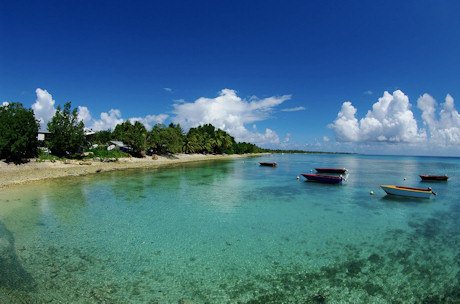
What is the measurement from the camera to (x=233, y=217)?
14203 millimetres

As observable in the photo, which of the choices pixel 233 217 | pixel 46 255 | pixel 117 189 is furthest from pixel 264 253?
pixel 117 189

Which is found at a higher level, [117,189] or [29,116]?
[29,116]

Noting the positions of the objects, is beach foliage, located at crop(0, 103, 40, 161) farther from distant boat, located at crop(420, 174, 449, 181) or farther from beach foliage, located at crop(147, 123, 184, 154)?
distant boat, located at crop(420, 174, 449, 181)

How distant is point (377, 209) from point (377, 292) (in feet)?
39.9

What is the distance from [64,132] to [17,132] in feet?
26.3

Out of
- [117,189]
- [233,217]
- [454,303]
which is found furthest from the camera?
[117,189]

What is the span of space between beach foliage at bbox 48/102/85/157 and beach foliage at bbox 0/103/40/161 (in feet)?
12.6

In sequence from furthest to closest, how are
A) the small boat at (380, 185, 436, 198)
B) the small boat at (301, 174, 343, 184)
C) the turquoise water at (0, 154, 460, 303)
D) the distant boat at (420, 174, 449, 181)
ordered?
the distant boat at (420, 174, 449, 181), the small boat at (301, 174, 343, 184), the small boat at (380, 185, 436, 198), the turquoise water at (0, 154, 460, 303)

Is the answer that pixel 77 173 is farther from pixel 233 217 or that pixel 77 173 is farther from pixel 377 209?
pixel 377 209

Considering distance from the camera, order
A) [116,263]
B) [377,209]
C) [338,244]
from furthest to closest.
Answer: [377,209] → [338,244] → [116,263]

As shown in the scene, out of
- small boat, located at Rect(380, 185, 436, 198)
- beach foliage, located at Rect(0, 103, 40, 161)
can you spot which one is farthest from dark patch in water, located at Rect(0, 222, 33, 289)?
beach foliage, located at Rect(0, 103, 40, 161)

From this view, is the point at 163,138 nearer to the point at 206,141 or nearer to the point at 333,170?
the point at 206,141

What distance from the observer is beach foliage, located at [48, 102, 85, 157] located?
37.8 m

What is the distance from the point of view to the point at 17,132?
30672 millimetres
